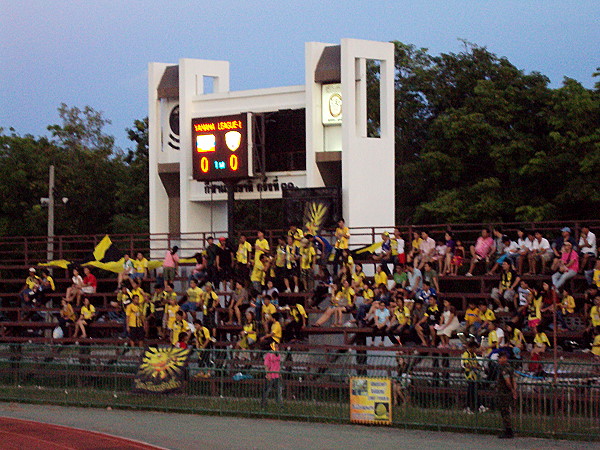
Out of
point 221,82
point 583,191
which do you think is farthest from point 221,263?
point 583,191

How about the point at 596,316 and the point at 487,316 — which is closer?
the point at 596,316

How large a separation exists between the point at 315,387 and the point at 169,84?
1616 cm

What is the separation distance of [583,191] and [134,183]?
929 inches

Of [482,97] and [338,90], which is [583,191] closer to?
[482,97]

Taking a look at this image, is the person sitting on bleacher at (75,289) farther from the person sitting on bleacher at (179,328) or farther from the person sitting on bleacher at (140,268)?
the person sitting on bleacher at (179,328)

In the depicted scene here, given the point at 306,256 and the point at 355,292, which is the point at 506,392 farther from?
the point at 306,256

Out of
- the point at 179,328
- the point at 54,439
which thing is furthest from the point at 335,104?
the point at 54,439

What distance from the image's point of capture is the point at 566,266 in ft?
77.1

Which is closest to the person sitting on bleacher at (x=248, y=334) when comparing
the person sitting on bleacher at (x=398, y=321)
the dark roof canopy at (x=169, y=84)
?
the person sitting on bleacher at (x=398, y=321)

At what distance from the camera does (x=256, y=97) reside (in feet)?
106

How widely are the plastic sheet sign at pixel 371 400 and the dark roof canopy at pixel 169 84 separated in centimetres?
1650

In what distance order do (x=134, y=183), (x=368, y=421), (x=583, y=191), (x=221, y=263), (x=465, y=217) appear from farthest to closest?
(x=134, y=183), (x=465, y=217), (x=583, y=191), (x=221, y=263), (x=368, y=421)

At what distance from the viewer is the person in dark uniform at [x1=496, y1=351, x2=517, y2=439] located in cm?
1794

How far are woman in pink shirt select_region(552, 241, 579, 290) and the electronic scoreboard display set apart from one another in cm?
1066
